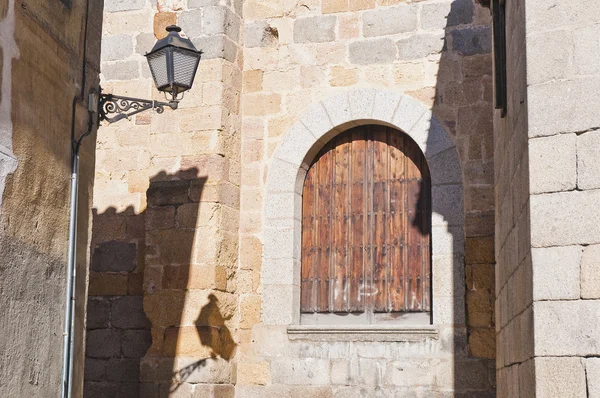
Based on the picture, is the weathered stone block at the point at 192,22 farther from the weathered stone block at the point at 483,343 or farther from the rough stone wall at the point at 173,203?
the weathered stone block at the point at 483,343

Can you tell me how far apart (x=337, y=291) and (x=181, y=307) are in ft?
4.71

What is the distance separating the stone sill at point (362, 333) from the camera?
8148mm

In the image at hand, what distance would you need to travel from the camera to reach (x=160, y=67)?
20.9 feet

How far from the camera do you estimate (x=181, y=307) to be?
8.42 m

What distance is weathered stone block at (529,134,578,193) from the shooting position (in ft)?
14.8

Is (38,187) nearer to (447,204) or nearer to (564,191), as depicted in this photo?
(564,191)

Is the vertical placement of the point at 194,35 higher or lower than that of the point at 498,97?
higher

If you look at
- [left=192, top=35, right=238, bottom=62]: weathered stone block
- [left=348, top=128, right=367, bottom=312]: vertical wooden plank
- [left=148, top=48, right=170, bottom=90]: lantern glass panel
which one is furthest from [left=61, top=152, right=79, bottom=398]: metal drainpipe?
[left=348, top=128, right=367, bottom=312]: vertical wooden plank

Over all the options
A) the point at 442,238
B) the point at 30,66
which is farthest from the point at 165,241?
the point at 30,66

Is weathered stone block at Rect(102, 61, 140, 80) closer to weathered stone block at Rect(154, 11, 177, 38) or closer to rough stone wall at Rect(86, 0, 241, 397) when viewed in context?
rough stone wall at Rect(86, 0, 241, 397)

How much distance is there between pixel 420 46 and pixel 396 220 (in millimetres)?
1599

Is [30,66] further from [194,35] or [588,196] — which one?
[194,35]

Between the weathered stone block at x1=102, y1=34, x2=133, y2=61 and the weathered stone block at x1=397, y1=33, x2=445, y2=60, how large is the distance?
8.88 feet

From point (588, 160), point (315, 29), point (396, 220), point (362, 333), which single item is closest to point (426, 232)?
point (396, 220)
